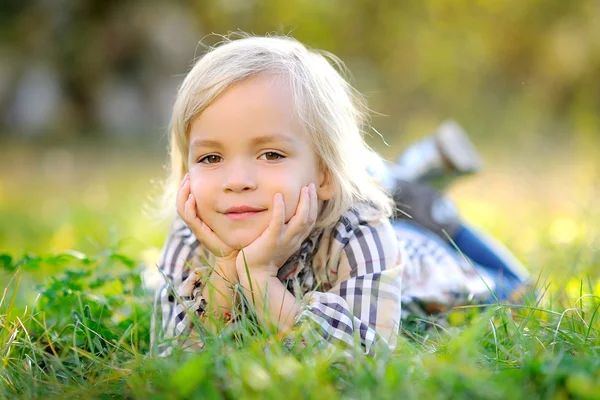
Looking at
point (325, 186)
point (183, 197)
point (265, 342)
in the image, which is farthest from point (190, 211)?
point (265, 342)

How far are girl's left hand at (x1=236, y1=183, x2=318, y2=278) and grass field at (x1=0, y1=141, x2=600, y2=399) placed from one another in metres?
0.21

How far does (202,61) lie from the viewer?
88.0 inches

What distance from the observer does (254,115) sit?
6.59 ft

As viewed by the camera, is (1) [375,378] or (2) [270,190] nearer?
(1) [375,378]

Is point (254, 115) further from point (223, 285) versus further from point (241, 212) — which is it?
point (223, 285)

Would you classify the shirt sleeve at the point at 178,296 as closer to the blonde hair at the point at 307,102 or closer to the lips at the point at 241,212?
the lips at the point at 241,212

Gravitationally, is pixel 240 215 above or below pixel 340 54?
below

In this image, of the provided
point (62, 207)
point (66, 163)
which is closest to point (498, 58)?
point (66, 163)

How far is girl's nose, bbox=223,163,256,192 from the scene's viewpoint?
1984mm

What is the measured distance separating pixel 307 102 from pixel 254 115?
19 centimetres

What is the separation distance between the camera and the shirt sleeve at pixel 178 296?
1.86 m

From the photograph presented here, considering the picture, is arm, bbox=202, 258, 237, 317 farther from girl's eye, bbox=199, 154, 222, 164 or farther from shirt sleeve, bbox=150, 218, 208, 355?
girl's eye, bbox=199, 154, 222, 164

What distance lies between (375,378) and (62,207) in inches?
172

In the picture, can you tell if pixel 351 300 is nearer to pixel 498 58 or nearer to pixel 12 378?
pixel 12 378
